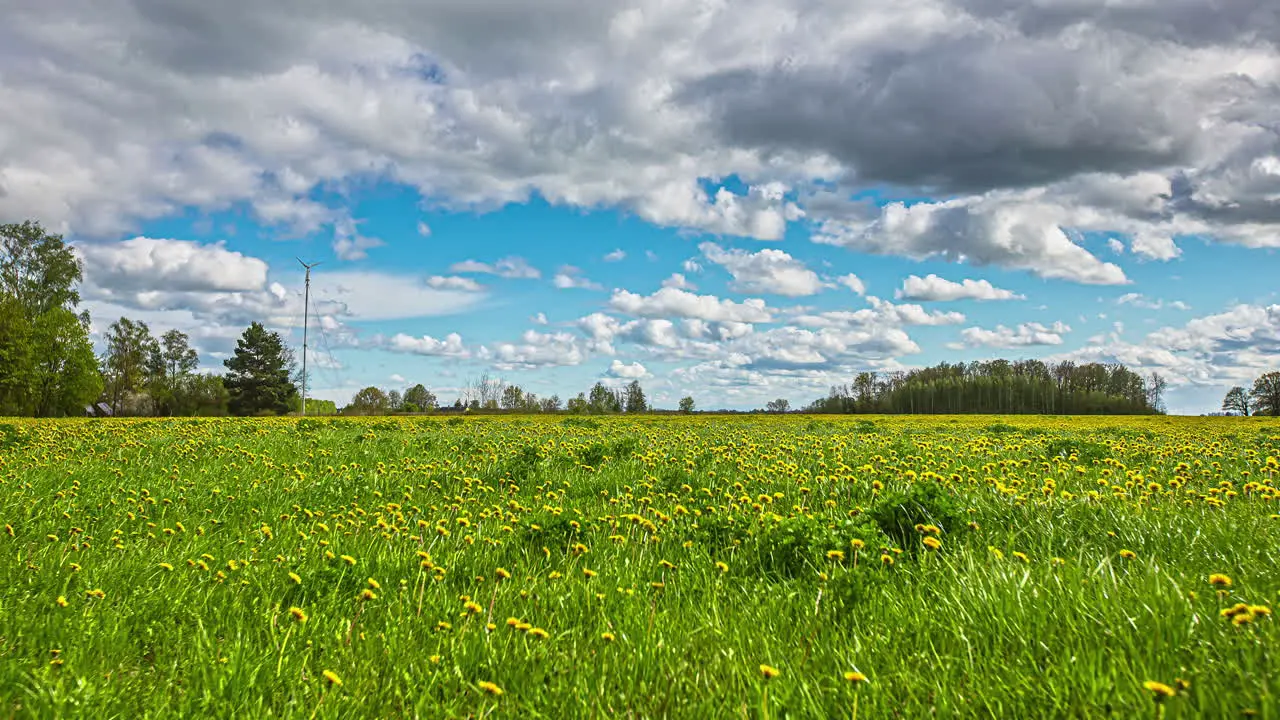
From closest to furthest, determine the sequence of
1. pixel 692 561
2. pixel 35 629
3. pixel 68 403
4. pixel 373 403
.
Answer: pixel 35 629
pixel 692 561
pixel 68 403
pixel 373 403

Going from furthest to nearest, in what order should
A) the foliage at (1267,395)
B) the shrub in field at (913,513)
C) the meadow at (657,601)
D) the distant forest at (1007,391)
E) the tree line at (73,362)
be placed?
1. the distant forest at (1007,391)
2. the foliage at (1267,395)
3. the tree line at (73,362)
4. the shrub in field at (913,513)
5. the meadow at (657,601)

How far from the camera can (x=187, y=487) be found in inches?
328

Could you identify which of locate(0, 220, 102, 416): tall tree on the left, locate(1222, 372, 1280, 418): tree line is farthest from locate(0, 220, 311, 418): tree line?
locate(1222, 372, 1280, 418): tree line

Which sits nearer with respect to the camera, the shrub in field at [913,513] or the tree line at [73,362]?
the shrub in field at [913,513]

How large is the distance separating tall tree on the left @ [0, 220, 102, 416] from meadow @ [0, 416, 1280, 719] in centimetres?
6236

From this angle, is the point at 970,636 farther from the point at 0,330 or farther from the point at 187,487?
the point at 0,330

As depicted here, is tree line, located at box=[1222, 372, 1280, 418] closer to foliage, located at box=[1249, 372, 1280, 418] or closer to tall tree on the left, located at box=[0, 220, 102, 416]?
foliage, located at box=[1249, 372, 1280, 418]

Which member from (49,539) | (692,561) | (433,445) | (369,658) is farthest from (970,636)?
(433,445)

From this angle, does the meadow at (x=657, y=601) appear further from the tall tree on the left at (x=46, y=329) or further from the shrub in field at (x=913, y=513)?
the tall tree on the left at (x=46, y=329)

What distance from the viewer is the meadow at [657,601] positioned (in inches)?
113

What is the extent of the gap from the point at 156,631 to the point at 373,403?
93.3 m

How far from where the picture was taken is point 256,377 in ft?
270

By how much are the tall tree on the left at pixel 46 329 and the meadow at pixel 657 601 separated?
62358 mm

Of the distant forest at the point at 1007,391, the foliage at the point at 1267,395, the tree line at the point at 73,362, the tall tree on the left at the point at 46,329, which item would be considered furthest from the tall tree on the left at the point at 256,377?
the foliage at the point at 1267,395
